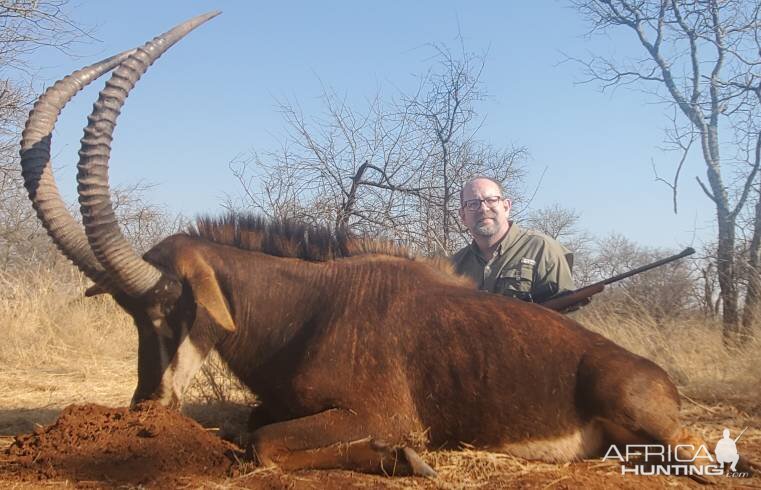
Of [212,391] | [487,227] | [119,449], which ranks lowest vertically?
[212,391]

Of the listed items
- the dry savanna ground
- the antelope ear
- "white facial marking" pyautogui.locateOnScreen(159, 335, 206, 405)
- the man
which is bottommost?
the dry savanna ground

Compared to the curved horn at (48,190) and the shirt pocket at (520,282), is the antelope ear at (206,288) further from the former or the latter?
the shirt pocket at (520,282)

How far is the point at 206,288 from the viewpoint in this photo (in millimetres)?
4133

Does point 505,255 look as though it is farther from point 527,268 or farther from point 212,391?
point 212,391

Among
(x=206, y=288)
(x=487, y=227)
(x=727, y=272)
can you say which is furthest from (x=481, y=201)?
(x=727, y=272)

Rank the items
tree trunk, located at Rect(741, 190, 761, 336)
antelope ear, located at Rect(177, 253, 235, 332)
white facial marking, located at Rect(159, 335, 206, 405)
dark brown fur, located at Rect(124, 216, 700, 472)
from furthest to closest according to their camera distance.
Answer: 1. tree trunk, located at Rect(741, 190, 761, 336)
2. antelope ear, located at Rect(177, 253, 235, 332)
3. white facial marking, located at Rect(159, 335, 206, 405)
4. dark brown fur, located at Rect(124, 216, 700, 472)

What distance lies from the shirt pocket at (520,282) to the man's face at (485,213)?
1.50 ft

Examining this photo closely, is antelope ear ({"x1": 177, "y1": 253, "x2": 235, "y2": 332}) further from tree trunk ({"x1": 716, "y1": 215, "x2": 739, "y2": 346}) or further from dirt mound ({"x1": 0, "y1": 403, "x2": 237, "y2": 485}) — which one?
tree trunk ({"x1": 716, "y1": 215, "x2": 739, "y2": 346})

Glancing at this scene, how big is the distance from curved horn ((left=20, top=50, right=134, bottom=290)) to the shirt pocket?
3.47 m

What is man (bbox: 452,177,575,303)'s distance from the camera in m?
6.13

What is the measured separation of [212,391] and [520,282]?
2.89 meters

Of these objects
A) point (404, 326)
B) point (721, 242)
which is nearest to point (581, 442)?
point (404, 326)

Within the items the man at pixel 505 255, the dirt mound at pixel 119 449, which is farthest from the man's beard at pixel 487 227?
the dirt mound at pixel 119 449

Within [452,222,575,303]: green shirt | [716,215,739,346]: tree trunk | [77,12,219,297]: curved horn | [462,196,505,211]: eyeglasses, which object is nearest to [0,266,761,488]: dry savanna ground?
[716,215,739,346]: tree trunk
